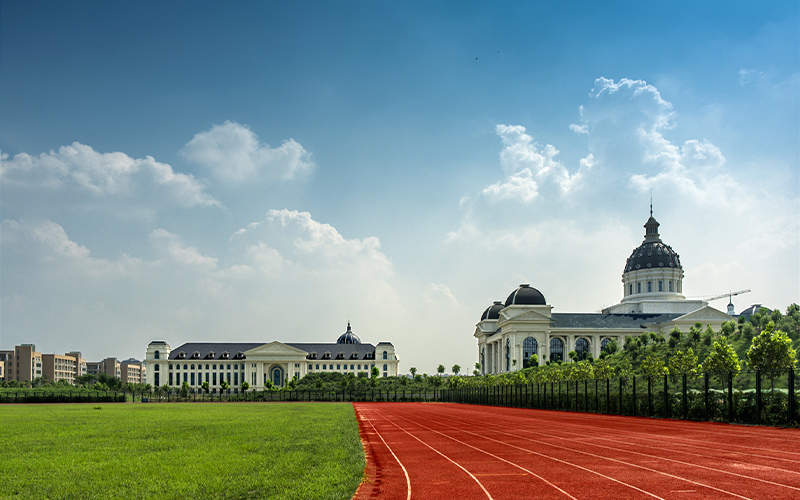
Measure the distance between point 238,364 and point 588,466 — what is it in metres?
162

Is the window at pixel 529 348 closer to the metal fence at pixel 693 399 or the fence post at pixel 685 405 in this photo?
the metal fence at pixel 693 399

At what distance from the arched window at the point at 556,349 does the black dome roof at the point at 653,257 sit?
101 feet

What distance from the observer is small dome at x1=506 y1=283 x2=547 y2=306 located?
137250 millimetres

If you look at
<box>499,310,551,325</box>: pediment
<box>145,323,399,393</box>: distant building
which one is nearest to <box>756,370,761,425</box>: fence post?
<box>499,310,551,325</box>: pediment

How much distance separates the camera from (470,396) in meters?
77.4

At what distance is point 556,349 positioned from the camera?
456 ft

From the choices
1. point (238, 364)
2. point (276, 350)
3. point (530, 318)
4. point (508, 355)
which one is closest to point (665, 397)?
point (530, 318)

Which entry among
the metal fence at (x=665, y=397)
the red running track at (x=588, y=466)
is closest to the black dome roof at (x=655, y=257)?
the metal fence at (x=665, y=397)

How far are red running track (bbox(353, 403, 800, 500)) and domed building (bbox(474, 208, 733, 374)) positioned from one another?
108909 mm

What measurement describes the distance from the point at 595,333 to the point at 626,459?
132m

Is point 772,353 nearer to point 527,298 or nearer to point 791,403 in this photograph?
point 791,403

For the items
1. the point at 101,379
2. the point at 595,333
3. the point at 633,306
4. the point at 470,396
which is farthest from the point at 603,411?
the point at 101,379

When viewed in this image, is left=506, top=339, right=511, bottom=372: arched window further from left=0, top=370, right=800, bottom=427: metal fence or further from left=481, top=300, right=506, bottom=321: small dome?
left=0, top=370, right=800, bottom=427: metal fence

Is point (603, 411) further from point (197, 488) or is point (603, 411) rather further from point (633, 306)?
point (633, 306)
